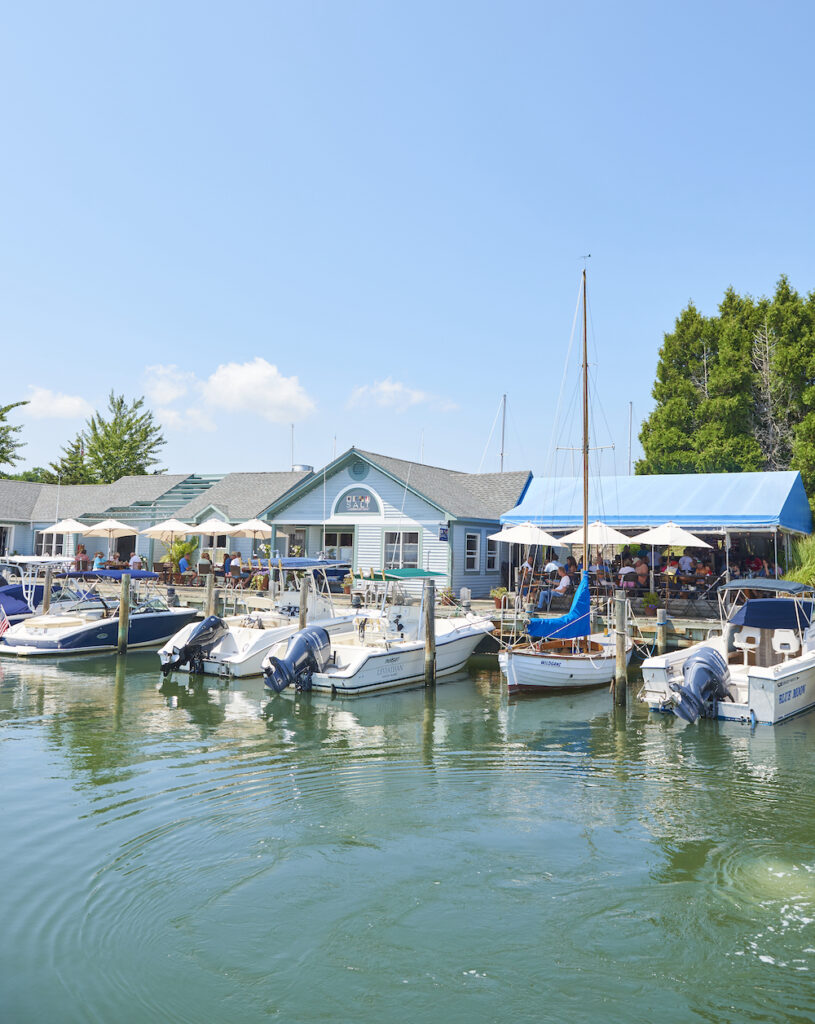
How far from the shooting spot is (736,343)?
39.4 meters

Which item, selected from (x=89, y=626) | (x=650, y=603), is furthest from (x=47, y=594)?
(x=650, y=603)

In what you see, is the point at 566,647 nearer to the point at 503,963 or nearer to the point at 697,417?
the point at 503,963

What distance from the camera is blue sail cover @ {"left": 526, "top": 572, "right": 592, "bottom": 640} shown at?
746 inches

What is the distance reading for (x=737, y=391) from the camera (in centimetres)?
3944

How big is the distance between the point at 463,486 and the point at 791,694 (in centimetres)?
1879

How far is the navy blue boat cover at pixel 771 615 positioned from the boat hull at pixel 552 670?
8.99 ft

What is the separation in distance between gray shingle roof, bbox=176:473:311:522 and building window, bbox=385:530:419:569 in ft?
27.7

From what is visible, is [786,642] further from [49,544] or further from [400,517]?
[49,544]

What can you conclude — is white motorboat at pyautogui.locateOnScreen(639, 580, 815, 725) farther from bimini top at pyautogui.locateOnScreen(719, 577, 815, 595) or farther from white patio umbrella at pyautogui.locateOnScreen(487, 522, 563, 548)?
white patio umbrella at pyautogui.locateOnScreen(487, 522, 563, 548)

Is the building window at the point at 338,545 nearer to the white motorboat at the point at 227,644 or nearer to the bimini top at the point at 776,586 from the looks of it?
the white motorboat at the point at 227,644

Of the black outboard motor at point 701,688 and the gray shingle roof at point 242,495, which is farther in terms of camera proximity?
the gray shingle roof at point 242,495

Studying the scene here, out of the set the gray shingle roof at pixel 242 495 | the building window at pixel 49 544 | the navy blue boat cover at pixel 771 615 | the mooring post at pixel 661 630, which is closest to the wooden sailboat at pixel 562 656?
the mooring post at pixel 661 630

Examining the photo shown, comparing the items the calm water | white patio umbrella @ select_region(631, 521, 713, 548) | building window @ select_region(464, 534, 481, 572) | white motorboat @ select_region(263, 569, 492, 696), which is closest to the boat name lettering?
the calm water

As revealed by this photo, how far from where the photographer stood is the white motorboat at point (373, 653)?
1809 cm
